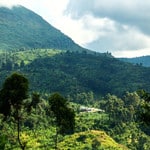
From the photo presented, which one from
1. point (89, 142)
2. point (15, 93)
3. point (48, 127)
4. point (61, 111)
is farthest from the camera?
point (48, 127)

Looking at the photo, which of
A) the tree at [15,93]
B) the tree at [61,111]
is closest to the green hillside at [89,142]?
the tree at [61,111]

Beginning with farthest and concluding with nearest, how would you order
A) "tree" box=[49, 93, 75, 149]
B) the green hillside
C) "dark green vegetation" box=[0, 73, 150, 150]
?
the green hillside → "tree" box=[49, 93, 75, 149] → "dark green vegetation" box=[0, 73, 150, 150]

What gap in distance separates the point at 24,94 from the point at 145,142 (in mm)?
130185

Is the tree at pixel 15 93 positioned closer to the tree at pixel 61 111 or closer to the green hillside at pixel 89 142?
the tree at pixel 61 111

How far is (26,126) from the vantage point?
7574 inches

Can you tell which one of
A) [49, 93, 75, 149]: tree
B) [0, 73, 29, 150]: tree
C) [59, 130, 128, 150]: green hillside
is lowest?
[59, 130, 128, 150]: green hillside

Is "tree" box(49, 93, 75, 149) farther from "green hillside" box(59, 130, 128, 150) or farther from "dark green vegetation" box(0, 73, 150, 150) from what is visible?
"green hillside" box(59, 130, 128, 150)

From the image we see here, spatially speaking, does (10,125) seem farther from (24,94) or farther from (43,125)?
(24,94)

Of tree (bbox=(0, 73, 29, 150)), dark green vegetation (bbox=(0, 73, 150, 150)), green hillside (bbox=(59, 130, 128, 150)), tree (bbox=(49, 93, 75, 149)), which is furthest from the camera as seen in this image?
green hillside (bbox=(59, 130, 128, 150))

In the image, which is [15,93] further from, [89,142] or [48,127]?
[48,127]

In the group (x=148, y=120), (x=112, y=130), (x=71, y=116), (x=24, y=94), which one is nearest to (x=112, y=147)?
(x=112, y=130)

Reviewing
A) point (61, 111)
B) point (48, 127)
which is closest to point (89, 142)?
point (48, 127)

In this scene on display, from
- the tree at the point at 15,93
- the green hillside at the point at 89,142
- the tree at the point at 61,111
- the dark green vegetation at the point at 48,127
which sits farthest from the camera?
the green hillside at the point at 89,142

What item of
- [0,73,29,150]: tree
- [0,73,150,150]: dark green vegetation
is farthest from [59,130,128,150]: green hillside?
[0,73,29,150]: tree
